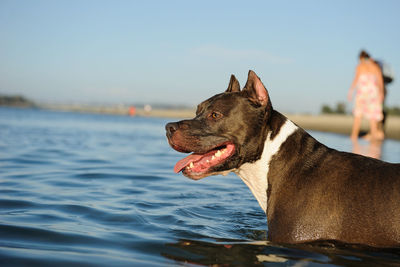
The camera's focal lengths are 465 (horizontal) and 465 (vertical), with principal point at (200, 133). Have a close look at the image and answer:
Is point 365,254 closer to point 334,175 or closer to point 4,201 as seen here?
point 334,175

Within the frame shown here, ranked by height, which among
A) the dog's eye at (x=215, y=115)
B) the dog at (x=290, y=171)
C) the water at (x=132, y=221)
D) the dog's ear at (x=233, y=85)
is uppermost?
the dog's ear at (x=233, y=85)

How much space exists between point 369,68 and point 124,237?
1530 centimetres

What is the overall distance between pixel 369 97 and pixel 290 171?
1479 centimetres

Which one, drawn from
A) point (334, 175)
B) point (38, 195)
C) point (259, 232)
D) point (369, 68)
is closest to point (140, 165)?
point (38, 195)

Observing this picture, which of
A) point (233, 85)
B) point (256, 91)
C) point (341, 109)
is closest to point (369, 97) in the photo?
point (233, 85)

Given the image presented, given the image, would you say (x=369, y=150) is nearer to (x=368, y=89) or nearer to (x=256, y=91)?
(x=368, y=89)

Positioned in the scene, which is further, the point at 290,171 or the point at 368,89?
the point at 368,89

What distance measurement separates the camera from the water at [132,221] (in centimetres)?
387

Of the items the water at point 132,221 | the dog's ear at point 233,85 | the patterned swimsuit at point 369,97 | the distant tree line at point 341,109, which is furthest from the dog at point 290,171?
the distant tree line at point 341,109

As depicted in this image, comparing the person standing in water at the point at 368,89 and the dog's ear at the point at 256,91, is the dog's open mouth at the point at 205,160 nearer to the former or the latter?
the dog's ear at the point at 256,91

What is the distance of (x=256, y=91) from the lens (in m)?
4.55

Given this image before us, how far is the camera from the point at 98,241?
4.41 meters

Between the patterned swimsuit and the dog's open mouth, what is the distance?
1446 cm

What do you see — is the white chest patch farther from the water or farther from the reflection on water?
the reflection on water
